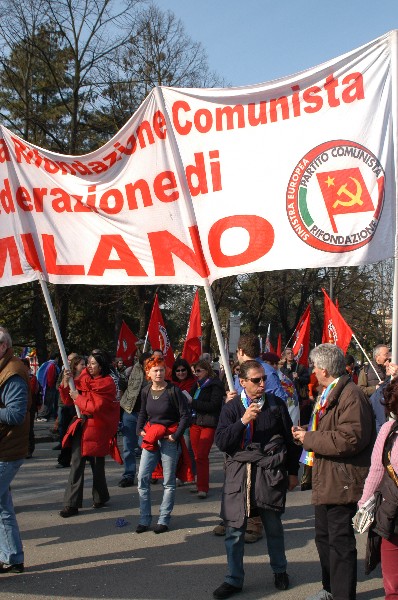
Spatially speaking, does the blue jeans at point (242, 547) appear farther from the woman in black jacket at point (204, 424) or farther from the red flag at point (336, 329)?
the red flag at point (336, 329)

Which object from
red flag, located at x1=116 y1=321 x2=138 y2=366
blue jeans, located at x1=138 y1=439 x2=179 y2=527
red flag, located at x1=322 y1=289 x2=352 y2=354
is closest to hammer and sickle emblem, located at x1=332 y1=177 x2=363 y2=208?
blue jeans, located at x1=138 y1=439 x2=179 y2=527

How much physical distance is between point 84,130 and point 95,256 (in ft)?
57.5

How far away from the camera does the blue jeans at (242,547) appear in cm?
531

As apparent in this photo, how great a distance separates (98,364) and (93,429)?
0.73 metres

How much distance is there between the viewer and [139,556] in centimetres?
632

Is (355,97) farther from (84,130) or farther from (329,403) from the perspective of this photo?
(84,130)

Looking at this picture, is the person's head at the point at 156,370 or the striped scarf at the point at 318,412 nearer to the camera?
the striped scarf at the point at 318,412

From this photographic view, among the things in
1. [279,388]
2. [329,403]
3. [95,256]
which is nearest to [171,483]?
[279,388]

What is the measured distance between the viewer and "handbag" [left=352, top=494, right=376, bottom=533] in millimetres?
4094

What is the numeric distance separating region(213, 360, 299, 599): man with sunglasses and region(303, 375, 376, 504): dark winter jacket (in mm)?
510

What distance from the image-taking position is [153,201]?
6.60 meters

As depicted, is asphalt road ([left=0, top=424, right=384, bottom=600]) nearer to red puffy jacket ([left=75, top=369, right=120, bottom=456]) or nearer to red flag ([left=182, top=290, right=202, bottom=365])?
red puffy jacket ([left=75, top=369, right=120, bottom=456])

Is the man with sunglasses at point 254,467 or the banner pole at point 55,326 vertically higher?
the banner pole at point 55,326

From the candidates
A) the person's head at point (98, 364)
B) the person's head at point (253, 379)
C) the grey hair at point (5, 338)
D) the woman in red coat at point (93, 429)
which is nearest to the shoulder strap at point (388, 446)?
the person's head at point (253, 379)
